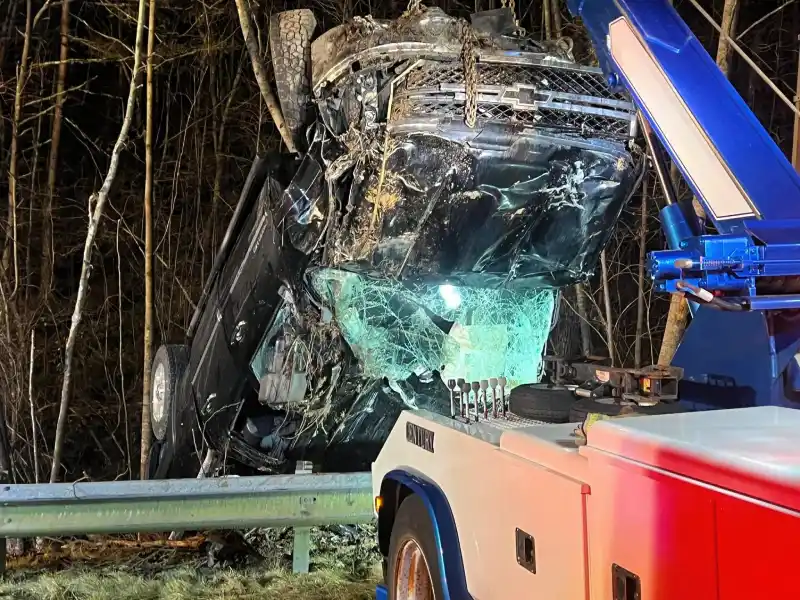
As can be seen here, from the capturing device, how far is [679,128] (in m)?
2.64

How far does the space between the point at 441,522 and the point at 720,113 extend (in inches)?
69.2

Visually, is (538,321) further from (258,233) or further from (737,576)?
(737,576)

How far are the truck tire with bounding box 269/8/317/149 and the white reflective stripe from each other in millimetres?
1750

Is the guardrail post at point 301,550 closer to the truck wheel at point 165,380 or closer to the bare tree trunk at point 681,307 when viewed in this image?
the truck wheel at point 165,380

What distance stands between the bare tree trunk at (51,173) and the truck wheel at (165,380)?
3552 millimetres

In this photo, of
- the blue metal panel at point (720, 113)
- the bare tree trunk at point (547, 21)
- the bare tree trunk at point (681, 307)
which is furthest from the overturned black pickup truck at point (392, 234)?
the bare tree trunk at point (547, 21)

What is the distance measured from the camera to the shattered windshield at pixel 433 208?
3.51 metres

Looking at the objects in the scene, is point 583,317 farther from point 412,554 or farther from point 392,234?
point 412,554

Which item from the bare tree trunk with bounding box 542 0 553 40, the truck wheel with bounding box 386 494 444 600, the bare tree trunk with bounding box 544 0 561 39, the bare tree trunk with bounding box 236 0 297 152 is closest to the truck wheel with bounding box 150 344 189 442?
the bare tree trunk with bounding box 236 0 297 152

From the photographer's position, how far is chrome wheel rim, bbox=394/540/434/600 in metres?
2.85

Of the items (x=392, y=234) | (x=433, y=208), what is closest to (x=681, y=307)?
(x=433, y=208)

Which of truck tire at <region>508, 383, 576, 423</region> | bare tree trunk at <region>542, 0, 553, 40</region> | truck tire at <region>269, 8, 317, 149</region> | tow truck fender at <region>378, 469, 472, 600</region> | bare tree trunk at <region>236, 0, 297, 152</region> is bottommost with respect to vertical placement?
tow truck fender at <region>378, 469, 472, 600</region>

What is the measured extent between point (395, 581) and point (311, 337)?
1703mm

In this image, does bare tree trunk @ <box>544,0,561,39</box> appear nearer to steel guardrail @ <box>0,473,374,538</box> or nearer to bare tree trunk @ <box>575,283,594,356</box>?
bare tree trunk @ <box>575,283,594,356</box>
